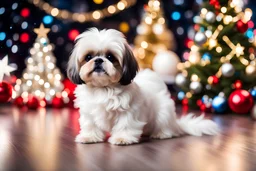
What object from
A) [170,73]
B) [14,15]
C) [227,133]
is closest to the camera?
[227,133]

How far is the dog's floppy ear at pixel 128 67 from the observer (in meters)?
2.46

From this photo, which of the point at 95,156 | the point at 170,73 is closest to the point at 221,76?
the point at 170,73

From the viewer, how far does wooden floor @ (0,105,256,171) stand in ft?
6.80

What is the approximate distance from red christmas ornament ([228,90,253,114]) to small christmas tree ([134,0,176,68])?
6.22 ft

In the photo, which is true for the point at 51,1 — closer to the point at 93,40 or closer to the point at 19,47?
the point at 19,47

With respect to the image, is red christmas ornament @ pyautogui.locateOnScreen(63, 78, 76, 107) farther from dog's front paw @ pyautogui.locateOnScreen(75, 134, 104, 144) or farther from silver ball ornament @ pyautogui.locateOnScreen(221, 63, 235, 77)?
dog's front paw @ pyautogui.locateOnScreen(75, 134, 104, 144)

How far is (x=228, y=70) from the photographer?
4.42 metres

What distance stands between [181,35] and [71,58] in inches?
175

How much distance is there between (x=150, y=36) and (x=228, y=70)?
187 centimetres

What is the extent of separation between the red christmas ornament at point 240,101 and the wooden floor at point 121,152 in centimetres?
94

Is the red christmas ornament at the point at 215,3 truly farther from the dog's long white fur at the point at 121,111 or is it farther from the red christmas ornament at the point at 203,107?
the dog's long white fur at the point at 121,111

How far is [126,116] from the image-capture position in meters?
2.54

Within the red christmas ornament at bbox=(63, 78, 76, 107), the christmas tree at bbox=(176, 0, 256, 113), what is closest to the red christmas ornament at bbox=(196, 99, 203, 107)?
the christmas tree at bbox=(176, 0, 256, 113)

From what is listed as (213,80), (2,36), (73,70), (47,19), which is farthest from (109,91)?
(47,19)
